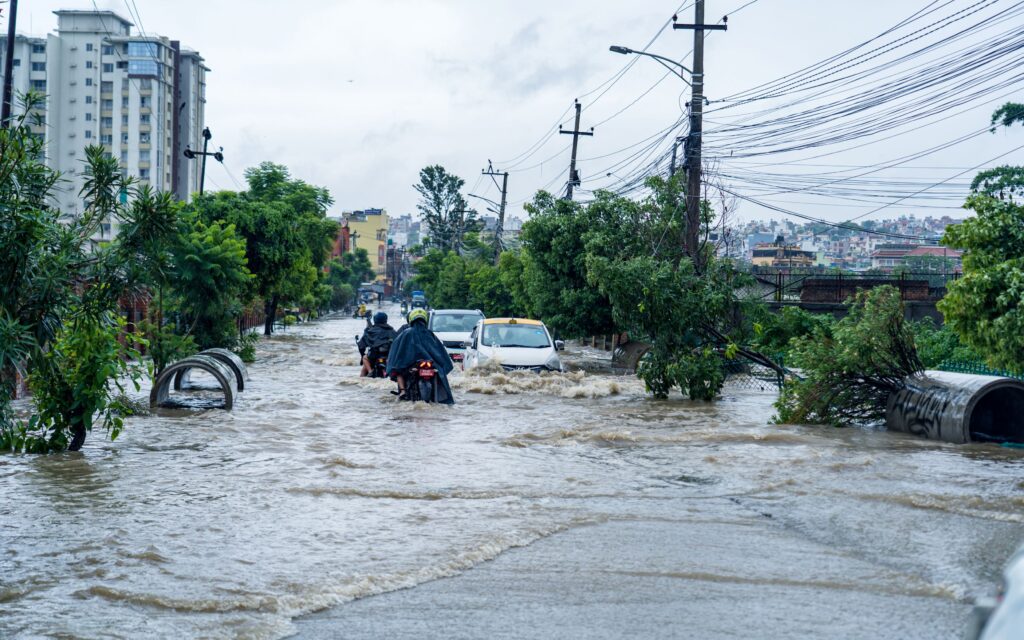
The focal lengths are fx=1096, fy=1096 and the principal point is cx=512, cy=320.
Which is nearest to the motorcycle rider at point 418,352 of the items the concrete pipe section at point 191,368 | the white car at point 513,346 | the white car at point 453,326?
the concrete pipe section at point 191,368

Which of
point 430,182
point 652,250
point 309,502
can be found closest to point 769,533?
point 309,502

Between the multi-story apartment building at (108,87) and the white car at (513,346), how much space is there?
8901cm

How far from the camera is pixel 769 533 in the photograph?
888cm

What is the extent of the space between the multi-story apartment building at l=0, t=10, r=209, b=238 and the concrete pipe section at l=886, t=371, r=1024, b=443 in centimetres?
9840

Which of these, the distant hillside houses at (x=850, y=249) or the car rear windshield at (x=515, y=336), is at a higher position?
the distant hillside houses at (x=850, y=249)

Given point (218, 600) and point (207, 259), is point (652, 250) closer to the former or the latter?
point (207, 259)

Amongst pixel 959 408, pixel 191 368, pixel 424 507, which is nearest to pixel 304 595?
pixel 424 507

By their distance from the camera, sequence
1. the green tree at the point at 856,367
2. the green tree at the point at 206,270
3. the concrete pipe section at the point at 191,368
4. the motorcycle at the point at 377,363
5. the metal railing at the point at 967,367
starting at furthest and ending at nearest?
the motorcycle at the point at 377,363 → the green tree at the point at 206,270 → the metal railing at the point at 967,367 → the concrete pipe section at the point at 191,368 → the green tree at the point at 856,367

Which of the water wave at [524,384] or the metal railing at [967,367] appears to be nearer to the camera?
the metal railing at [967,367]

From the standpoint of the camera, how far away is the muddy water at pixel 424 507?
696cm

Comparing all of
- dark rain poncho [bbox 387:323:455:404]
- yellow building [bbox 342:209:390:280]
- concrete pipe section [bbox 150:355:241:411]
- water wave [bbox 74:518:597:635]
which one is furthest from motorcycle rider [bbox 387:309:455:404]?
yellow building [bbox 342:209:390:280]

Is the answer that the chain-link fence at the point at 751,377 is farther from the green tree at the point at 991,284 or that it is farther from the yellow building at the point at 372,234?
the yellow building at the point at 372,234

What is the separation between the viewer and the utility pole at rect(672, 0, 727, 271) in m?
21.6

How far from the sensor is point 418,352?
58.4 ft
